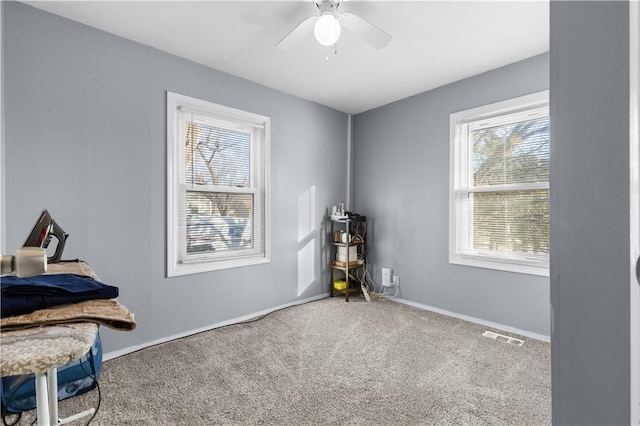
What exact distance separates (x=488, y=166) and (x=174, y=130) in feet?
9.60

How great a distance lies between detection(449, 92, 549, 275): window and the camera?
278 centimetres

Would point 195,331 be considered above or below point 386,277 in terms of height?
below

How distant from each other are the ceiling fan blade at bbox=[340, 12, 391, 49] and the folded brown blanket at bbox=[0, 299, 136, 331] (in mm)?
1929

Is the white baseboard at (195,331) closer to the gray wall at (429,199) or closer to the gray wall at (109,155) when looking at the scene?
the gray wall at (109,155)

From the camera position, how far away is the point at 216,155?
10.2ft

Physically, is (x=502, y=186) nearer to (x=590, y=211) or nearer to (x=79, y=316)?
(x=590, y=211)

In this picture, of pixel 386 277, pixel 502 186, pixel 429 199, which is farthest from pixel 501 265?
pixel 386 277

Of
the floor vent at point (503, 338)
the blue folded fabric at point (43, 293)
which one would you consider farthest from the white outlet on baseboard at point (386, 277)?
the blue folded fabric at point (43, 293)

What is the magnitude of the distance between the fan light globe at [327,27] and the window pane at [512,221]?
7.04 feet

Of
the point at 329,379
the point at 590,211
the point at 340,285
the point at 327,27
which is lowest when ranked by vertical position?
the point at 329,379

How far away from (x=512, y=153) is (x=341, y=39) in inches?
72.9

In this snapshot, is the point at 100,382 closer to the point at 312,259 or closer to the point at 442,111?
the point at 312,259

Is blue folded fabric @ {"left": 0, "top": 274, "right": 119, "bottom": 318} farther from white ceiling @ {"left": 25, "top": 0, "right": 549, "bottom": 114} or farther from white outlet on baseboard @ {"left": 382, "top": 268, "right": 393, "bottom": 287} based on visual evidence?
white outlet on baseboard @ {"left": 382, "top": 268, "right": 393, "bottom": 287}

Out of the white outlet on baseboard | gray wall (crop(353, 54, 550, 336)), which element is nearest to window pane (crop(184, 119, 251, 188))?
gray wall (crop(353, 54, 550, 336))
